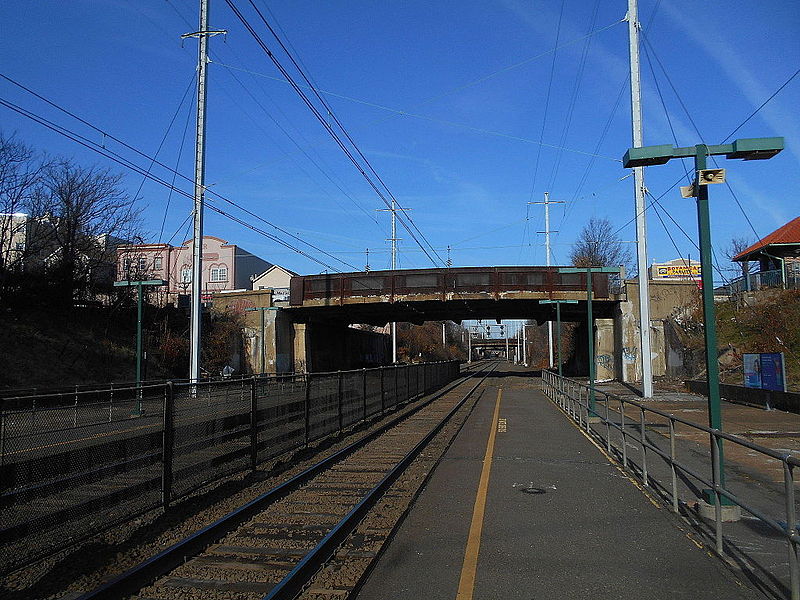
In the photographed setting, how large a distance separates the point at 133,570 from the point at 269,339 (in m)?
42.1

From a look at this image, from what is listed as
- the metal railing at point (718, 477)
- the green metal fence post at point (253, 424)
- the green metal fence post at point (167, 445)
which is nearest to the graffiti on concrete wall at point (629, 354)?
the metal railing at point (718, 477)

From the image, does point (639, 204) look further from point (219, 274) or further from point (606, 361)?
point (219, 274)

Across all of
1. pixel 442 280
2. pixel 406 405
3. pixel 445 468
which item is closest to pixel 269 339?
pixel 442 280

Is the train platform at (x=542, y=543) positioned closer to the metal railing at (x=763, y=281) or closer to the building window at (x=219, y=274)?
the metal railing at (x=763, y=281)

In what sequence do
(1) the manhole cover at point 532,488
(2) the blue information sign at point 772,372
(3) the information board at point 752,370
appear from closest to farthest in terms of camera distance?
(1) the manhole cover at point 532,488, (2) the blue information sign at point 772,372, (3) the information board at point 752,370

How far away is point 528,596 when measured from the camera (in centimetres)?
562

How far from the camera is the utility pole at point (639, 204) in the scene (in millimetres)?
28734

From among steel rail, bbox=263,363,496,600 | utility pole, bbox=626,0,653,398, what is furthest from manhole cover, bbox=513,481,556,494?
utility pole, bbox=626,0,653,398

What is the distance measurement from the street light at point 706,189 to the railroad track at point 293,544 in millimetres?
4333

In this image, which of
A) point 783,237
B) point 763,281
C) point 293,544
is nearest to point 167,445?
point 293,544

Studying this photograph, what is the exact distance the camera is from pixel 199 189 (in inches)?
1083

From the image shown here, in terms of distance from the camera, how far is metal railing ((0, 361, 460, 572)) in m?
6.20

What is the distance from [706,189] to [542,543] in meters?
5.28

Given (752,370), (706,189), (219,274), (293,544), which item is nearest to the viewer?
(293,544)
